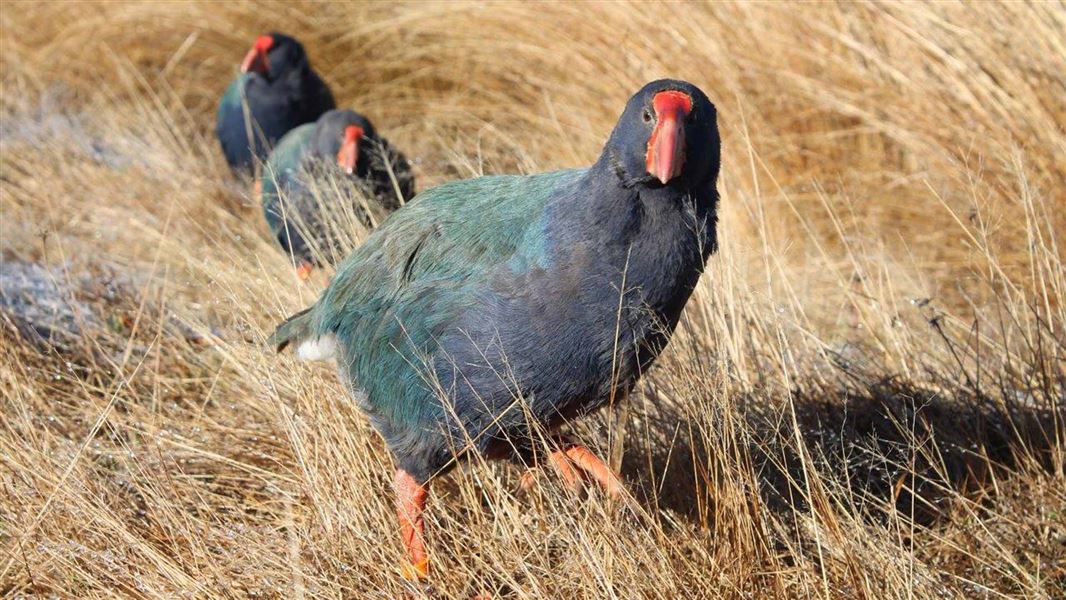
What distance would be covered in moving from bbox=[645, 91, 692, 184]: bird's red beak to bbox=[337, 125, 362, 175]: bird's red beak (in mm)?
2001

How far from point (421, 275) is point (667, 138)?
23.5 inches

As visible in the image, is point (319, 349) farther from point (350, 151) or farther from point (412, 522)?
point (350, 151)

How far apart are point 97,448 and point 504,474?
91 cm

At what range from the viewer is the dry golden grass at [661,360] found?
221 cm

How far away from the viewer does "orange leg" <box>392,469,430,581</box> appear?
2.22m

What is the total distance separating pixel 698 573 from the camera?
6.88 feet

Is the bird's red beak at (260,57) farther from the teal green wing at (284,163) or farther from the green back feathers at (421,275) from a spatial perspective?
the green back feathers at (421,275)

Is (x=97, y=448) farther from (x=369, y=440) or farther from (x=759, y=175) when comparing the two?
(x=759, y=175)

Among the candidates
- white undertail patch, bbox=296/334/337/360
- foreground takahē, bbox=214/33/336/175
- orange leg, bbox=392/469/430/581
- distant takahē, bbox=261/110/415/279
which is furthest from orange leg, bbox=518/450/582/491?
foreground takahē, bbox=214/33/336/175

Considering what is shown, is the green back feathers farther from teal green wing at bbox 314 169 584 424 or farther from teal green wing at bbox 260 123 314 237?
teal green wing at bbox 260 123 314 237

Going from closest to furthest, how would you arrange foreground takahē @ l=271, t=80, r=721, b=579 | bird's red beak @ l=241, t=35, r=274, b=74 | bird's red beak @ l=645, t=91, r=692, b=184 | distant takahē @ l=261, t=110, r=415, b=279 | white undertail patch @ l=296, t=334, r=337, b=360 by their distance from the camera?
bird's red beak @ l=645, t=91, r=692, b=184
foreground takahē @ l=271, t=80, r=721, b=579
white undertail patch @ l=296, t=334, r=337, b=360
distant takahē @ l=261, t=110, r=415, b=279
bird's red beak @ l=241, t=35, r=274, b=74

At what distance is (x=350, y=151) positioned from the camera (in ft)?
13.3

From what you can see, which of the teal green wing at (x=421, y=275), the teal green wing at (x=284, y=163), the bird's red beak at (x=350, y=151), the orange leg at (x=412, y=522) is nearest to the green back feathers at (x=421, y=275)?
the teal green wing at (x=421, y=275)

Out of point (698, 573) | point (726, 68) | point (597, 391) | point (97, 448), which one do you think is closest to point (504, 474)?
point (597, 391)
